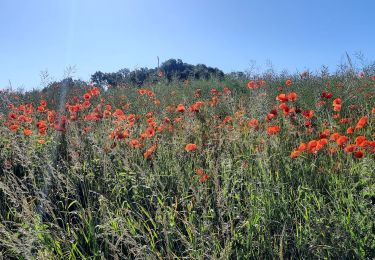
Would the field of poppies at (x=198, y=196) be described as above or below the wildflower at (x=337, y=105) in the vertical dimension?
below

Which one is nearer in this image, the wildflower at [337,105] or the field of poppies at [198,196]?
the field of poppies at [198,196]

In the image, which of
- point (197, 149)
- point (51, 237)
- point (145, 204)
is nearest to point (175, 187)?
point (145, 204)

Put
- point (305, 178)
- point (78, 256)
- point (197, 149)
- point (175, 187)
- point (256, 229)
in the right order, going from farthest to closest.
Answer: point (197, 149), point (175, 187), point (305, 178), point (78, 256), point (256, 229)

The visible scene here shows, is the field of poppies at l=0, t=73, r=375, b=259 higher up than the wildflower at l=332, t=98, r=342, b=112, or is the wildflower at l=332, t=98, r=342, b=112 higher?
the wildflower at l=332, t=98, r=342, b=112

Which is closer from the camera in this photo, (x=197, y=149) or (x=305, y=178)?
(x=305, y=178)

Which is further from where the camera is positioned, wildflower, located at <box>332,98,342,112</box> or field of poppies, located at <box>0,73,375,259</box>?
wildflower, located at <box>332,98,342,112</box>

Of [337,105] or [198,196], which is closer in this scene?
[198,196]

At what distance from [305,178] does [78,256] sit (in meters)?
1.32

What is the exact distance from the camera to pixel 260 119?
3.22m

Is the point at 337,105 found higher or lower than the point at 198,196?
higher

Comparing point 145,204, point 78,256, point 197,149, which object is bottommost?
point 78,256

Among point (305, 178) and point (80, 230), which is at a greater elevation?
point (305, 178)

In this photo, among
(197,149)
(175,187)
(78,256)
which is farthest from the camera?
(197,149)

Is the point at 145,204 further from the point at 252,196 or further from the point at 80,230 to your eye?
the point at 252,196
